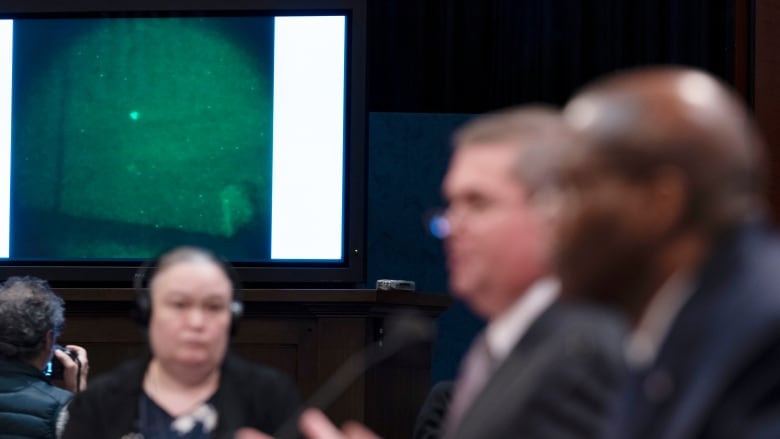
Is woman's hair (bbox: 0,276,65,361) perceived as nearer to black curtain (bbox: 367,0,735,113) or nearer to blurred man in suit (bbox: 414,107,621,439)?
blurred man in suit (bbox: 414,107,621,439)

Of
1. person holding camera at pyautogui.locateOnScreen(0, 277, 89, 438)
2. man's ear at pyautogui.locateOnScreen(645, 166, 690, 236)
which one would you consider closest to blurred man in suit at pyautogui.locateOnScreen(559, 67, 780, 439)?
man's ear at pyautogui.locateOnScreen(645, 166, 690, 236)

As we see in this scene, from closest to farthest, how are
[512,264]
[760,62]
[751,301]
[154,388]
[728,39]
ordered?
[751,301], [512,264], [154,388], [760,62], [728,39]

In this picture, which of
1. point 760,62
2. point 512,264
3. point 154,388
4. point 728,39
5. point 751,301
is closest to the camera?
point 751,301

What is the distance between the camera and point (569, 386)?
136 centimetres

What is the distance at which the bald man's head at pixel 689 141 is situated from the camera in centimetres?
124

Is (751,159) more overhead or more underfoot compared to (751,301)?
more overhead

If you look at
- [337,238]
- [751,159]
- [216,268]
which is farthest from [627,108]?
[337,238]

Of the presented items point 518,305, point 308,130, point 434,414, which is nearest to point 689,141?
point 518,305

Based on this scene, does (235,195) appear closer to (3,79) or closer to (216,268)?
(3,79)

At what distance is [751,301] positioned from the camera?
1178mm

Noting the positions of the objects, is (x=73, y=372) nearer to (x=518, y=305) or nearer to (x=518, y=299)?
(x=518, y=299)

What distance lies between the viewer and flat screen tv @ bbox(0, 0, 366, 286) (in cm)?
515

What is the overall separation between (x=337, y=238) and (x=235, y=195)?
1.33 feet

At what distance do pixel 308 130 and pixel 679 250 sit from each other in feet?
13.0
